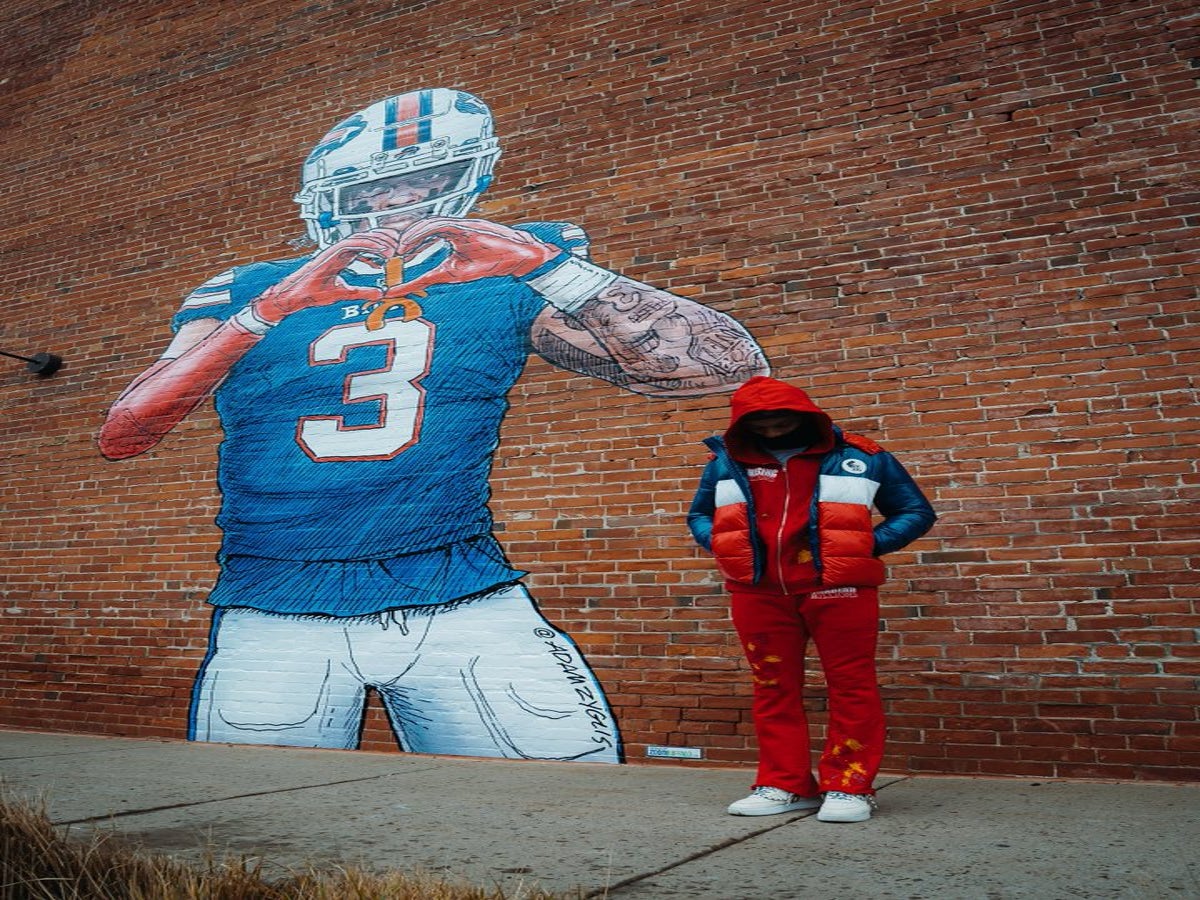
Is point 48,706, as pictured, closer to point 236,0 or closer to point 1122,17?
point 236,0

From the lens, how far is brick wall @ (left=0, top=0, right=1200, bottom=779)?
3830 mm

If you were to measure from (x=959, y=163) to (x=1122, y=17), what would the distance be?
105 cm

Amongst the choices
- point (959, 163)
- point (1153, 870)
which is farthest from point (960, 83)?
point (1153, 870)

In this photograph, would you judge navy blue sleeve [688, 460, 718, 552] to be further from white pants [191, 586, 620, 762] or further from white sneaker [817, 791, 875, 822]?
white pants [191, 586, 620, 762]

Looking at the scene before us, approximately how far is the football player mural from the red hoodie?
1.59m

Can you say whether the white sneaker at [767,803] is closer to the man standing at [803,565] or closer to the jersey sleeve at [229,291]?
the man standing at [803,565]

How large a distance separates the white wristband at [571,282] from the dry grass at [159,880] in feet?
11.7

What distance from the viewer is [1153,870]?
2.08 metres

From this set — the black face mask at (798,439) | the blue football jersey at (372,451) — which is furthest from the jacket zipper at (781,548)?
the blue football jersey at (372,451)

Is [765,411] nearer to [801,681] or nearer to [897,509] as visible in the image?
[897,509]

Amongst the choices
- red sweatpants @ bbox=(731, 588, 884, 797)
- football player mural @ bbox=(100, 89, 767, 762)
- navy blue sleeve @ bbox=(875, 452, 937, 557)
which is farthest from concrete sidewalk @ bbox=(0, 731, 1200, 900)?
navy blue sleeve @ bbox=(875, 452, 937, 557)

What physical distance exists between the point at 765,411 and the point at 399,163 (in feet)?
13.0

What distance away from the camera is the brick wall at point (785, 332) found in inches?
151

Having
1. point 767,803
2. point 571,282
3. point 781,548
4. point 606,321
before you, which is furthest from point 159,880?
point 571,282
